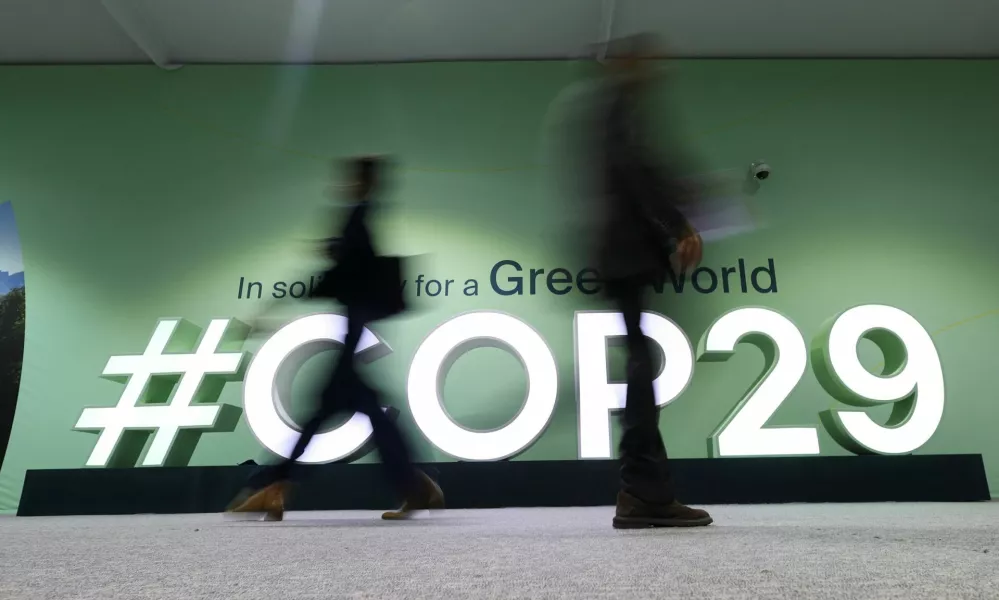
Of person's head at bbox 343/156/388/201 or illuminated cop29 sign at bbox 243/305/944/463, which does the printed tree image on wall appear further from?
person's head at bbox 343/156/388/201

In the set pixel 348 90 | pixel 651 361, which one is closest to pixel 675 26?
pixel 348 90

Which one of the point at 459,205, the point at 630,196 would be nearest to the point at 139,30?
the point at 459,205

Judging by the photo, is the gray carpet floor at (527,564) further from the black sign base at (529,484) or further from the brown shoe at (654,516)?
→ the black sign base at (529,484)

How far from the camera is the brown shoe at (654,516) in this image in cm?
142

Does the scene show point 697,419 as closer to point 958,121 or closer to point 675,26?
point 675,26

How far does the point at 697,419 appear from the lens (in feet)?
12.8

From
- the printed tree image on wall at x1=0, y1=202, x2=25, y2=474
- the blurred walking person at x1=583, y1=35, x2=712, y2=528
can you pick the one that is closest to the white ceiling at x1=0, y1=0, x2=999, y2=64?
the printed tree image on wall at x1=0, y1=202, x2=25, y2=474

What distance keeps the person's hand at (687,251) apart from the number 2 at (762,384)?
1.89 m

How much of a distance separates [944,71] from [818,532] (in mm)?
5041

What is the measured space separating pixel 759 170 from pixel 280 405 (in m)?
3.52

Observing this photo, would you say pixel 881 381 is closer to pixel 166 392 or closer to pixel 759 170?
pixel 759 170

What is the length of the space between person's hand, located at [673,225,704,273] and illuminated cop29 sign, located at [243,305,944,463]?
65.8 inches

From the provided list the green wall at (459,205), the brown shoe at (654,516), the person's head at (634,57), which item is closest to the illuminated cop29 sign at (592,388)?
the green wall at (459,205)

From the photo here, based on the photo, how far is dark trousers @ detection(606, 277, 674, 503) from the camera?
1.45 meters
